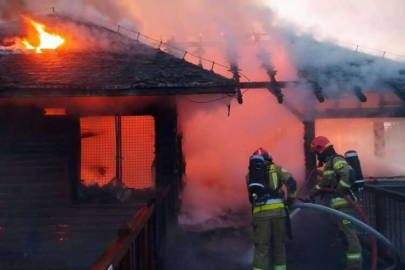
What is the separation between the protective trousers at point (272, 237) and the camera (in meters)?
4.86

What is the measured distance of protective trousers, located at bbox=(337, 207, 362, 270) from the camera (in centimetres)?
515

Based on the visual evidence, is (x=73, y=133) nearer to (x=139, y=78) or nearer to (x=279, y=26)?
(x=139, y=78)

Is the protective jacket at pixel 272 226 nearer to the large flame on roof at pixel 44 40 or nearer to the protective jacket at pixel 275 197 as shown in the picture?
the protective jacket at pixel 275 197

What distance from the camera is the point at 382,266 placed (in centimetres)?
556

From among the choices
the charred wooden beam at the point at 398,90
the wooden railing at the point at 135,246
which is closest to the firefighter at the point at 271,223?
the wooden railing at the point at 135,246

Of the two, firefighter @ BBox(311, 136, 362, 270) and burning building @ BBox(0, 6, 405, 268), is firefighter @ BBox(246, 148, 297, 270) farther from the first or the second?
burning building @ BBox(0, 6, 405, 268)

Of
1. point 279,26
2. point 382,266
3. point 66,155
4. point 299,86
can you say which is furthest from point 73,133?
point 279,26

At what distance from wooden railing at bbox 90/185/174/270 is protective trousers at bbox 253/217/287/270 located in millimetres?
1282

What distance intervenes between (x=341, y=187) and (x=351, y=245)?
2.52 feet

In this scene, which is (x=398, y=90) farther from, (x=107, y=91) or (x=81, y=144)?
(x=81, y=144)

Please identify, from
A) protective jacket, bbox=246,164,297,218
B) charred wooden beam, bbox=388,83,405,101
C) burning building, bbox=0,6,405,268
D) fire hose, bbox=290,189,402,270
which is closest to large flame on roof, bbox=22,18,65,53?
burning building, bbox=0,6,405,268

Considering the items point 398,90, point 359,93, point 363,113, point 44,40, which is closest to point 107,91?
point 44,40

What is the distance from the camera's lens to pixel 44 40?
25.0 feet

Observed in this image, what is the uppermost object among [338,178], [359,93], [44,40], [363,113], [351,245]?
[44,40]
